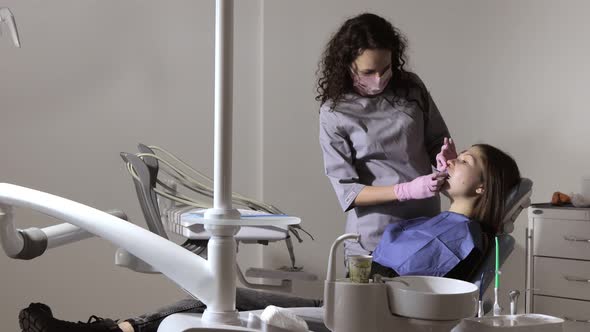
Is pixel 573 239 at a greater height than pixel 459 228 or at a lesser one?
lesser

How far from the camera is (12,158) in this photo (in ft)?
11.4

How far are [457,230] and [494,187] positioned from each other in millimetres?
181

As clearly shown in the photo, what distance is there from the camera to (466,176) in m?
1.98

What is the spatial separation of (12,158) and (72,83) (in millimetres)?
475

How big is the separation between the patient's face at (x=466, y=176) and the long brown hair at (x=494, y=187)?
1cm

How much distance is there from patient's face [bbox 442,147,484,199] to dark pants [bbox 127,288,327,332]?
0.56 m

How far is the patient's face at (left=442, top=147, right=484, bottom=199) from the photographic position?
198 cm

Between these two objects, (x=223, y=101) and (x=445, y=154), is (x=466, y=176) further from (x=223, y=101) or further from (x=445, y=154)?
(x=223, y=101)

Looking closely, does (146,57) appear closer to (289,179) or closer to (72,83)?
(72,83)

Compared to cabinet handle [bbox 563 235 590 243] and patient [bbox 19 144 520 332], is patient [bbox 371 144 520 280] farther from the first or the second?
cabinet handle [bbox 563 235 590 243]

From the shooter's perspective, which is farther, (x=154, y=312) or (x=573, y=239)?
(x=573, y=239)

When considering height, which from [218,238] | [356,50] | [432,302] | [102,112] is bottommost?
[432,302]

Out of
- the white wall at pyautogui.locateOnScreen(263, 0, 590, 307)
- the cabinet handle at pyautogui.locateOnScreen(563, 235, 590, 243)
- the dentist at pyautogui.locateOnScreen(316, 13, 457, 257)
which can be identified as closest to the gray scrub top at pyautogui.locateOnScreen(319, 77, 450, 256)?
the dentist at pyautogui.locateOnScreen(316, 13, 457, 257)

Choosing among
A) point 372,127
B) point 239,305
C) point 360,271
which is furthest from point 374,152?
point 360,271
